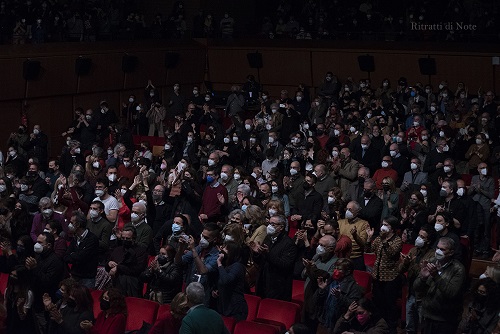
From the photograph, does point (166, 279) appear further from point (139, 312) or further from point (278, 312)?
point (278, 312)

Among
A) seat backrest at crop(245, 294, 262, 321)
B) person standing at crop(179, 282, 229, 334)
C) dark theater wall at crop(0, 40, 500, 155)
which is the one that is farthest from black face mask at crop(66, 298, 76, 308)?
dark theater wall at crop(0, 40, 500, 155)

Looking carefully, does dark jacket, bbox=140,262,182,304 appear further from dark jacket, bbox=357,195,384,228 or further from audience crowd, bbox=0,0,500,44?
audience crowd, bbox=0,0,500,44

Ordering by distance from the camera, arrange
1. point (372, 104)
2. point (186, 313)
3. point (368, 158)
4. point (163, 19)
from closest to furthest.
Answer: point (186, 313) < point (368, 158) < point (372, 104) < point (163, 19)

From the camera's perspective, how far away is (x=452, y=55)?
19422 mm

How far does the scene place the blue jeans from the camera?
8.66 metres

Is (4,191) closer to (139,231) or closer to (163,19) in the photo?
(139,231)

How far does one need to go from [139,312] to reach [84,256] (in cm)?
120

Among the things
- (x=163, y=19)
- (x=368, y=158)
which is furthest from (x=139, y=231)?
(x=163, y=19)

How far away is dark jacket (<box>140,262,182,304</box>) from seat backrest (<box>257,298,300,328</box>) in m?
0.77

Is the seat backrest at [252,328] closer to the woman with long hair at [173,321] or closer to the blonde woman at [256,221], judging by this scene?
the woman with long hair at [173,321]

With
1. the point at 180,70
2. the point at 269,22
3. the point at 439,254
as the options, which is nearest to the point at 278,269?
the point at 439,254

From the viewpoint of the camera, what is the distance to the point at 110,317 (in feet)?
23.6

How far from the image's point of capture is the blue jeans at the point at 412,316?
8.66m

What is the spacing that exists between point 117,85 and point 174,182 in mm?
8993
